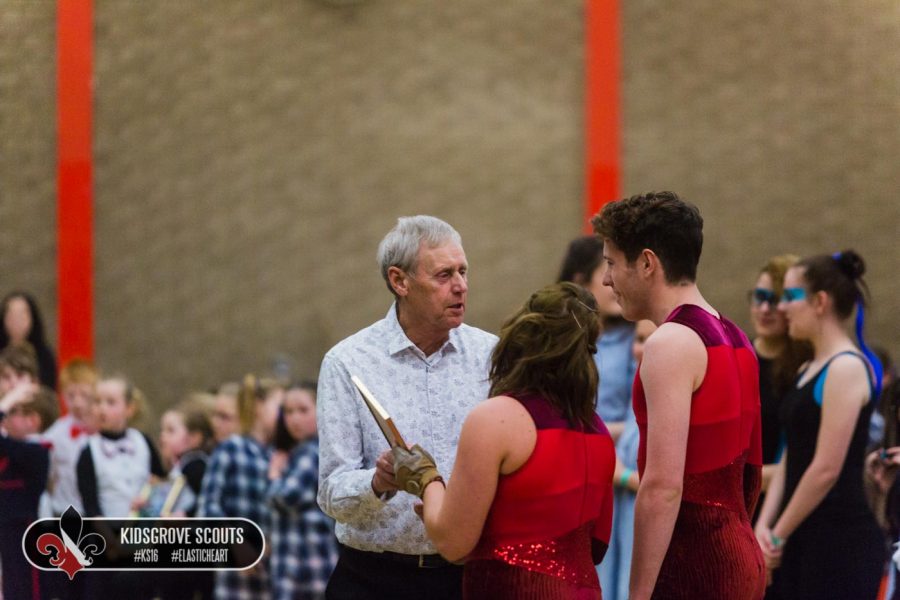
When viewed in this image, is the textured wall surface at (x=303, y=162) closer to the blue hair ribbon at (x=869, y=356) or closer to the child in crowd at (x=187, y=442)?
the child in crowd at (x=187, y=442)

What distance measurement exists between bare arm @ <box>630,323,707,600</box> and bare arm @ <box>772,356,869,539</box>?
1.42 meters

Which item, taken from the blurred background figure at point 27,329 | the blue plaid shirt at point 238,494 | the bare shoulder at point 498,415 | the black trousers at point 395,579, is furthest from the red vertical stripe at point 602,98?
the bare shoulder at point 498,415

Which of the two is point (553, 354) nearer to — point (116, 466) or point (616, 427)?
point (616, 427)

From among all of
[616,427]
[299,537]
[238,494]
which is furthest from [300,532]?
[616,427]

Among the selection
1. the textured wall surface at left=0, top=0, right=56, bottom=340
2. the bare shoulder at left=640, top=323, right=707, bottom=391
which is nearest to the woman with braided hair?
the bare shoulder at left=640, top=323, right=707, bottom=391

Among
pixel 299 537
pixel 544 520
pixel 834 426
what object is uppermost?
pixel 834 426

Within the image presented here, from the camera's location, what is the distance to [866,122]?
17.6 ft

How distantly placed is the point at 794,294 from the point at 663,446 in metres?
1.67

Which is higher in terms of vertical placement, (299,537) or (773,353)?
(773,353)

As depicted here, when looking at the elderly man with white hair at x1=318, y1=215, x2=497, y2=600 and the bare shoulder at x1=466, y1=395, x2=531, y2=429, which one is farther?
the elderly man with white hair at x1=318, y1=215, x2=497, y2=600

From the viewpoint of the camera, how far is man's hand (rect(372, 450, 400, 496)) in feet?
7.64

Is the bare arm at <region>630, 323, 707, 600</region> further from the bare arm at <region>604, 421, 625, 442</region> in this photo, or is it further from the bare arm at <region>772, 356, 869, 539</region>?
the bare arm at <region>604, 421, 625, 442</region>

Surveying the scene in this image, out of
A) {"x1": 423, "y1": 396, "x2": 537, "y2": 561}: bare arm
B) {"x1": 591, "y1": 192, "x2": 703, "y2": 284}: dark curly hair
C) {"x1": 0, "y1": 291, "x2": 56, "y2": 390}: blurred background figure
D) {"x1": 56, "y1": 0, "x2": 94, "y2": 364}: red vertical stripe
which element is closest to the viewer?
{"x1": 423, "y1": 396, "x2": 537, "y2": 561}: bare arm

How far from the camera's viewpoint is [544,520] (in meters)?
2.11
